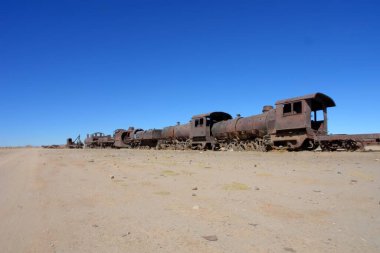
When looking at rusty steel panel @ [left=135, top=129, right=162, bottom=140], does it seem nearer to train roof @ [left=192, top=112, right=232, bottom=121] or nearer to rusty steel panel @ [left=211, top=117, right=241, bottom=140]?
train roof @ [left=192, top=112, right=232, bottom=121]

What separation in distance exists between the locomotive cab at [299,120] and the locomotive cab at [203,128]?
898 centimetres

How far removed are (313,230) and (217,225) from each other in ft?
3.82

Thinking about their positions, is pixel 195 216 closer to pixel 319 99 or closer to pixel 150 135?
pixel 319 99

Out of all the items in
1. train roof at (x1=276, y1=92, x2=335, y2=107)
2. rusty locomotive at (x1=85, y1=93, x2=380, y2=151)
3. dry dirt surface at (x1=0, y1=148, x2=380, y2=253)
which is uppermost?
train roof at (x1=276, y1=92, x2=335, y2=107)

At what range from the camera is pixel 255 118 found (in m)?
24.0

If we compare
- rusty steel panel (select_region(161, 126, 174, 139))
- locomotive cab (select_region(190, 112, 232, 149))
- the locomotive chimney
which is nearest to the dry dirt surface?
the locomotive chimney

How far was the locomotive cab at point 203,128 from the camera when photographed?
2961 centimetres

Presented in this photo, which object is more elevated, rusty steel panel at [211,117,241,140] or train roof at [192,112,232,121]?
train roof at [192,112,232,121]

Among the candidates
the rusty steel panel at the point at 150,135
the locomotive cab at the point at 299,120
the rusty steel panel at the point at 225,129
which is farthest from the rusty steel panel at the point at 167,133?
the locomotive cab at the point at 299,120

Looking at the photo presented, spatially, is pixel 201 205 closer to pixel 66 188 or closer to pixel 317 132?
pixel 66 188

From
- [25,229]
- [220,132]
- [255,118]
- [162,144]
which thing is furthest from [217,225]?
[162,144]

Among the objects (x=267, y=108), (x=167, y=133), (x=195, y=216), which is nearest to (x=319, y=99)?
(x=267, y=108)

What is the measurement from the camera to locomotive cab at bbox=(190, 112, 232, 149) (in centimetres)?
2961

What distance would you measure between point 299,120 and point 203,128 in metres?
11.6
